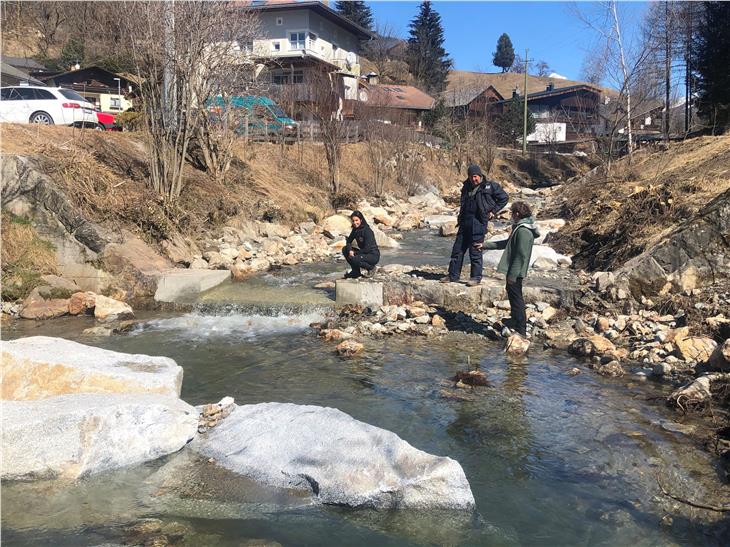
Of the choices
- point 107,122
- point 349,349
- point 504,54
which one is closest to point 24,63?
point 107,122

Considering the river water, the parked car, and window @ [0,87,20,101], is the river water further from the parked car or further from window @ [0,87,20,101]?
the parked car

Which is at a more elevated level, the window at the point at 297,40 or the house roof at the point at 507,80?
the house roof at the point at 507,80

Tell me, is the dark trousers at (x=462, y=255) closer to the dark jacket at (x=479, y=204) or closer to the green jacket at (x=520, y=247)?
the dark jacket at (x=479, y=204)

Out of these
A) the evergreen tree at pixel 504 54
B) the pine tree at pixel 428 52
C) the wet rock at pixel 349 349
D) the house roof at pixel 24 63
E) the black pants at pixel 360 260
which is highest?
the evergreen tree at pixel 504 54

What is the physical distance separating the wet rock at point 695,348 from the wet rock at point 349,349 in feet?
13.1

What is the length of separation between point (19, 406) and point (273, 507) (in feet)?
7.80

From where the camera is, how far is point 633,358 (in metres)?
7.54

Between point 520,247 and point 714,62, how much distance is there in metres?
22.1

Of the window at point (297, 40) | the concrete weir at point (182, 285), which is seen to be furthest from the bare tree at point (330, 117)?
the window at point (297, 40)

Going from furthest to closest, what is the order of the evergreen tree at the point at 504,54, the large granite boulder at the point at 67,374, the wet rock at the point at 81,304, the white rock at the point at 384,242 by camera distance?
the evergreen tree at the point at 504,54 → the white rock at the point at 384,242 → the wet rock at the point at 81,304 → the large granite boulder at the point at 67,374

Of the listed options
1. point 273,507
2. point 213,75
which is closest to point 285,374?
point 273,507

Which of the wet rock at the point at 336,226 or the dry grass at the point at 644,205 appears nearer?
the dry grass at the point at 644,205

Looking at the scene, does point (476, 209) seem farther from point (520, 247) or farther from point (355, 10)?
point (355, 10)

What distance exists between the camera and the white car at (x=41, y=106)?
16.7 metres
